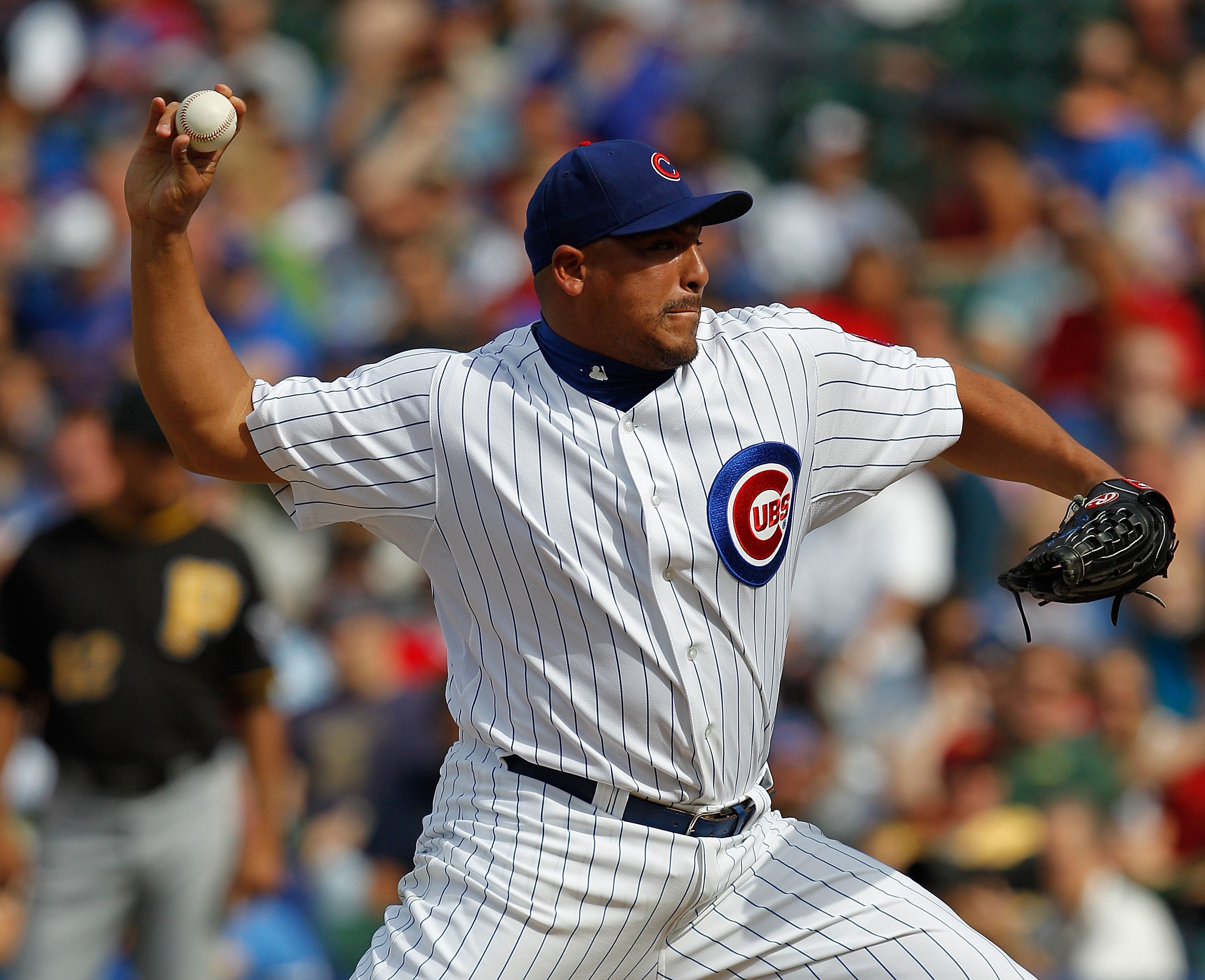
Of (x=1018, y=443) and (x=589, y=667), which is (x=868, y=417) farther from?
(x=589, y=667)

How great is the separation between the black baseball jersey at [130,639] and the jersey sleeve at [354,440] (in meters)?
2.42

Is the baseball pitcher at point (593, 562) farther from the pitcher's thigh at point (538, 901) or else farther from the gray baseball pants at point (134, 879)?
the gray baseball pants at point (134, 879)

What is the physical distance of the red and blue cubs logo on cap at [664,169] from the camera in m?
2.89

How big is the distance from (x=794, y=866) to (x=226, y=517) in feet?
17.3

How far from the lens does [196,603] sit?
5.23 m

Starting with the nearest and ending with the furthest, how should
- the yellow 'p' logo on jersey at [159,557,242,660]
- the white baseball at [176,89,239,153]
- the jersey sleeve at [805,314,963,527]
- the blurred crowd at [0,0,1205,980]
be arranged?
the white baseball at [176,89,239,153] < the jersey sleeve at [805,314,963,527] < the yellow 'p' logo on jersey at [159,557,242,660] < the blurred crowd at [0,0,1205,980]

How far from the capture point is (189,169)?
272 centimetres

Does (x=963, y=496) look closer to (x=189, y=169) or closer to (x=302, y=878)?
(x=302, y=878)

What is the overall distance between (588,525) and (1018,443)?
35.3 inches

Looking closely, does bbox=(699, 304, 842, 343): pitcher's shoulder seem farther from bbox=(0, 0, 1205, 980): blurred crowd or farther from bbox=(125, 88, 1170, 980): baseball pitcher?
bbox=(0, 0, 1205, 980): blurred crowd

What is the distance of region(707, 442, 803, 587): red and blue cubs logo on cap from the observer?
2799 mm

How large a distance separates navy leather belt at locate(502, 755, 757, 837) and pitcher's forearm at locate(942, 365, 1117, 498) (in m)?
0.89

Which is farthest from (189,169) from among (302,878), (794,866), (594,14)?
(594,14)

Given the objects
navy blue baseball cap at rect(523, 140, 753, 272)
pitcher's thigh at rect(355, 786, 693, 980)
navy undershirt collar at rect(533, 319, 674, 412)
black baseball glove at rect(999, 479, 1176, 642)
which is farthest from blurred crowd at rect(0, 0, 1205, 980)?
navy blue baseball cap at rect(523, 140, 753, 272)
